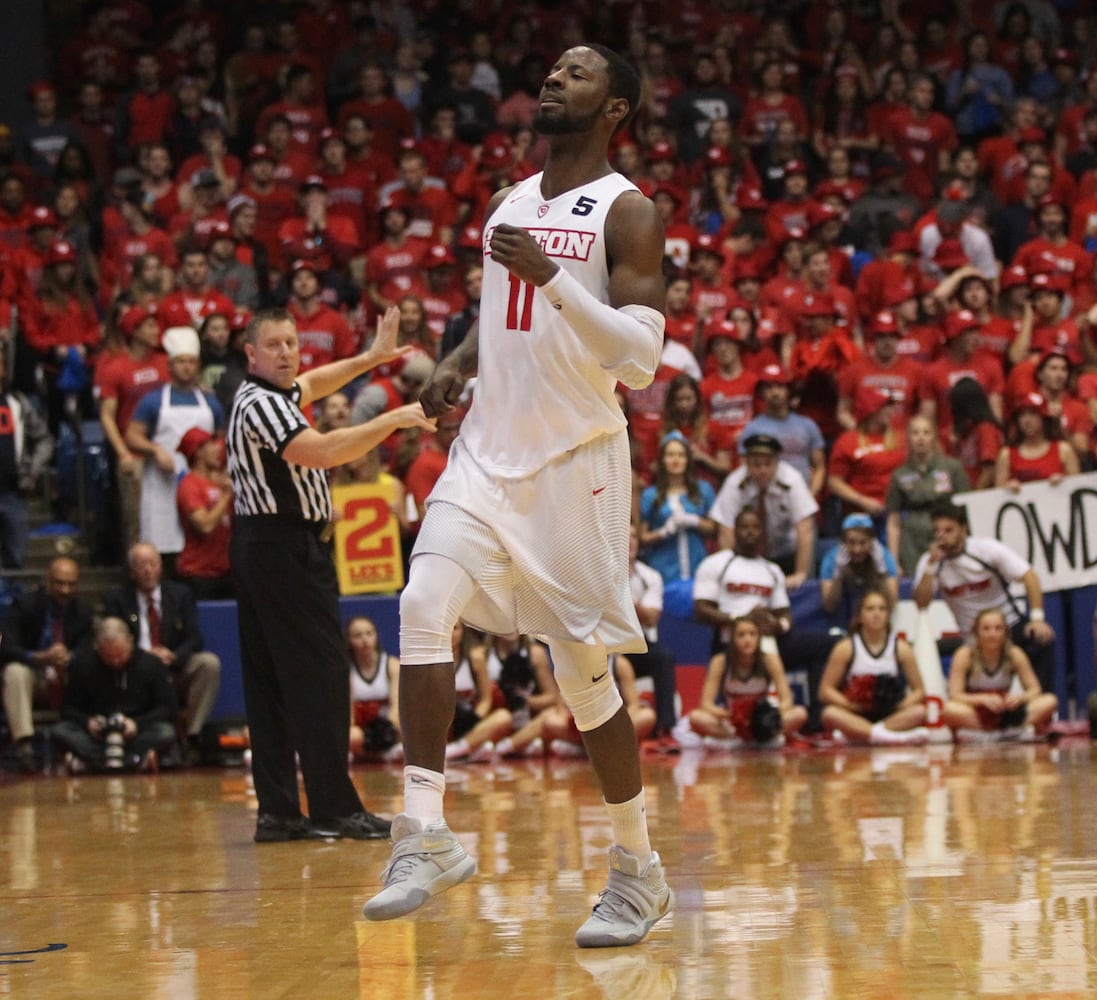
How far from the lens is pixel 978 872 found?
630 cm

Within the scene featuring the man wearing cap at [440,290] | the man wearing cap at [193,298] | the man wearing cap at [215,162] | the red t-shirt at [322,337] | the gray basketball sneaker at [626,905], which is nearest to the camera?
the gray basketball sneaker at [626,905]

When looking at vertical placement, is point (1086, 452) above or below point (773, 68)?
below

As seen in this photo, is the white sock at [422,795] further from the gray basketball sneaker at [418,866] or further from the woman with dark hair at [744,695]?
the woman with dark hair at [744,695]

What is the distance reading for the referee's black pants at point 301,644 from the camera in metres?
7.93

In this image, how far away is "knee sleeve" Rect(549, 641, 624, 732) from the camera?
543cm

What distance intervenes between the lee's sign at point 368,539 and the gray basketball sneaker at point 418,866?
7717 millimetres

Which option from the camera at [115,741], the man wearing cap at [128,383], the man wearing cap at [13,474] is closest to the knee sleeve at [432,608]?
the camera at [115,741]

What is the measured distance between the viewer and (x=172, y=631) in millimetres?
12531

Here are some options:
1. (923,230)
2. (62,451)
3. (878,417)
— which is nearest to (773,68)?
(923,230)

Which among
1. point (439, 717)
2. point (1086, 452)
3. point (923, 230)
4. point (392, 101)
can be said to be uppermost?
point (392, 101)

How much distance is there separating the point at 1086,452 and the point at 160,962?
394 inches

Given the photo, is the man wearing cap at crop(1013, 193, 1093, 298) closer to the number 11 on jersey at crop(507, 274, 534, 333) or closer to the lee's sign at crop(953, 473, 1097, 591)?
the lee's sign at crop(953, 473, 1097, 591)

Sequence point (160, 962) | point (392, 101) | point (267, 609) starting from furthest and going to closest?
point (392, 101)
point (267, 609)
point (160, 962)

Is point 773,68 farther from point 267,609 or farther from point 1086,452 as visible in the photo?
point 267,609
